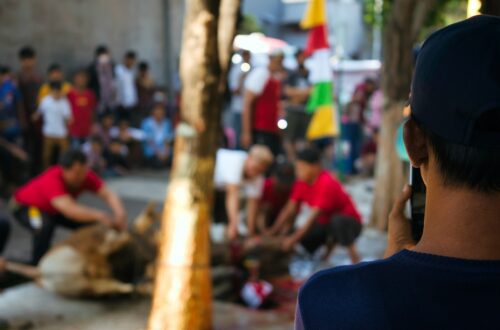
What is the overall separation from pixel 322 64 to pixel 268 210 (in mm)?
2763

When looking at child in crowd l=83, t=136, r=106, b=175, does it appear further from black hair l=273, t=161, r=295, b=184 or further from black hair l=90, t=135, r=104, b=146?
black hair l=273, t=161, r=295, b=184

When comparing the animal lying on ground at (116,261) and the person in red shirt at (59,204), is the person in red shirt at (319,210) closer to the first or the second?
the animal lying on ground at (116,261)

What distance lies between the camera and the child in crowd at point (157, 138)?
1181cm

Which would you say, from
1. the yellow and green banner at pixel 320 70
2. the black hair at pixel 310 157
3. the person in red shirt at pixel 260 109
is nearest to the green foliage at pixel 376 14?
the yellow and green banner at pixel 320 70

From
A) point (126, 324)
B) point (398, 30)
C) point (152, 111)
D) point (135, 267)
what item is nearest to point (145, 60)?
point (152, 111)

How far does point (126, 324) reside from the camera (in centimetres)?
486

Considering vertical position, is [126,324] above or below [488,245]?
below

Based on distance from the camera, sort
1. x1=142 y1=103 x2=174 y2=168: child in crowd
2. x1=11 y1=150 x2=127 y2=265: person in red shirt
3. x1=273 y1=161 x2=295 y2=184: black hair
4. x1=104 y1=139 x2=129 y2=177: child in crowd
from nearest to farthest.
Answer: x1=11 y1=150 x2=127 y2=265: person in red shirt
x1=273 y1=161 x2=295 y2=184: black hair
x1=104 y1=139 x2=129 y2=177: child in crowd
x1=142 y1=103 x2=174 y2=168: child in crowd

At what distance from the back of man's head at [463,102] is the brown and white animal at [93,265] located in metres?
4.58

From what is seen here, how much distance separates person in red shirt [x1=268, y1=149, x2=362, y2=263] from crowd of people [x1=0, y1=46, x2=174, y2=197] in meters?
3.30

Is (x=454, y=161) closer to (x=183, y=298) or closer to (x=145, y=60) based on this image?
(x=183, y=298)

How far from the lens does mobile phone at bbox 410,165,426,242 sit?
1.39m

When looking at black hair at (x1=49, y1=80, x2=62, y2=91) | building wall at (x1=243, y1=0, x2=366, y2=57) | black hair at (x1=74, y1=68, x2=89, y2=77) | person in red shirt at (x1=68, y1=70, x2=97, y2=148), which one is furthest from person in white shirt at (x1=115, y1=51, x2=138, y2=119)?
building wall at (x1=243, y1=0, x2=366, y2=57)

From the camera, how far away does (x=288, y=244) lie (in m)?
6.18
